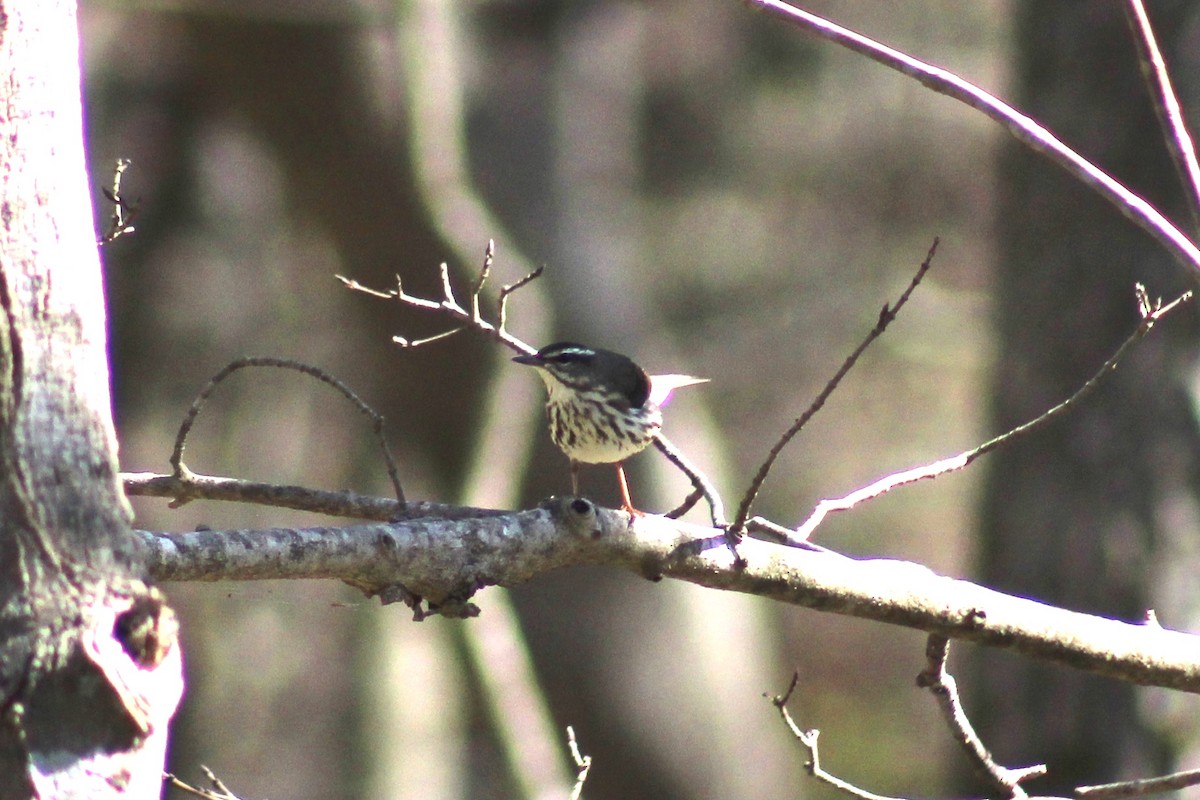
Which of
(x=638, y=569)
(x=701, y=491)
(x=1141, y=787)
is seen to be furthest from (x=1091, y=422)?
(x=638, y=569)

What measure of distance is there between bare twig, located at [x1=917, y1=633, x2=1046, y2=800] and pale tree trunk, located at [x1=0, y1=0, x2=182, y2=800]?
161 cm

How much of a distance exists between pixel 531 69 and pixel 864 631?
799 cm

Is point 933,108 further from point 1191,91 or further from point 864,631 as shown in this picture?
point 1191,91

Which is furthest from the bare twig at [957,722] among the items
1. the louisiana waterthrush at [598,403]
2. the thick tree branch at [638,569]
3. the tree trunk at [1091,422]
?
the tree trunk at [1091,422]

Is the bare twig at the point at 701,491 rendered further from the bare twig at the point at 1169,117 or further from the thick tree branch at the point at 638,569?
the bare twig at the point at 1169,117

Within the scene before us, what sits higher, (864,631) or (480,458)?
(480,458)

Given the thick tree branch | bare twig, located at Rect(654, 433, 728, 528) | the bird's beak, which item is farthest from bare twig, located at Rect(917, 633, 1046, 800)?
the bird's beak

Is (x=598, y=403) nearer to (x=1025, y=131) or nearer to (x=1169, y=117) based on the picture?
→ (x=1025, y=131)

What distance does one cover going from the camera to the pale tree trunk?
1.51 m

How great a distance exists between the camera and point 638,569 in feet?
8.56

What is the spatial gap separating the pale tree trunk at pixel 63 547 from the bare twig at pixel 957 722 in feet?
5.30

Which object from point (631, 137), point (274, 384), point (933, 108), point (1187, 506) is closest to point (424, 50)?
point (631, 137)

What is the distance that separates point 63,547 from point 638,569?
125 centimetres

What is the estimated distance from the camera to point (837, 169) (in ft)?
47.0
